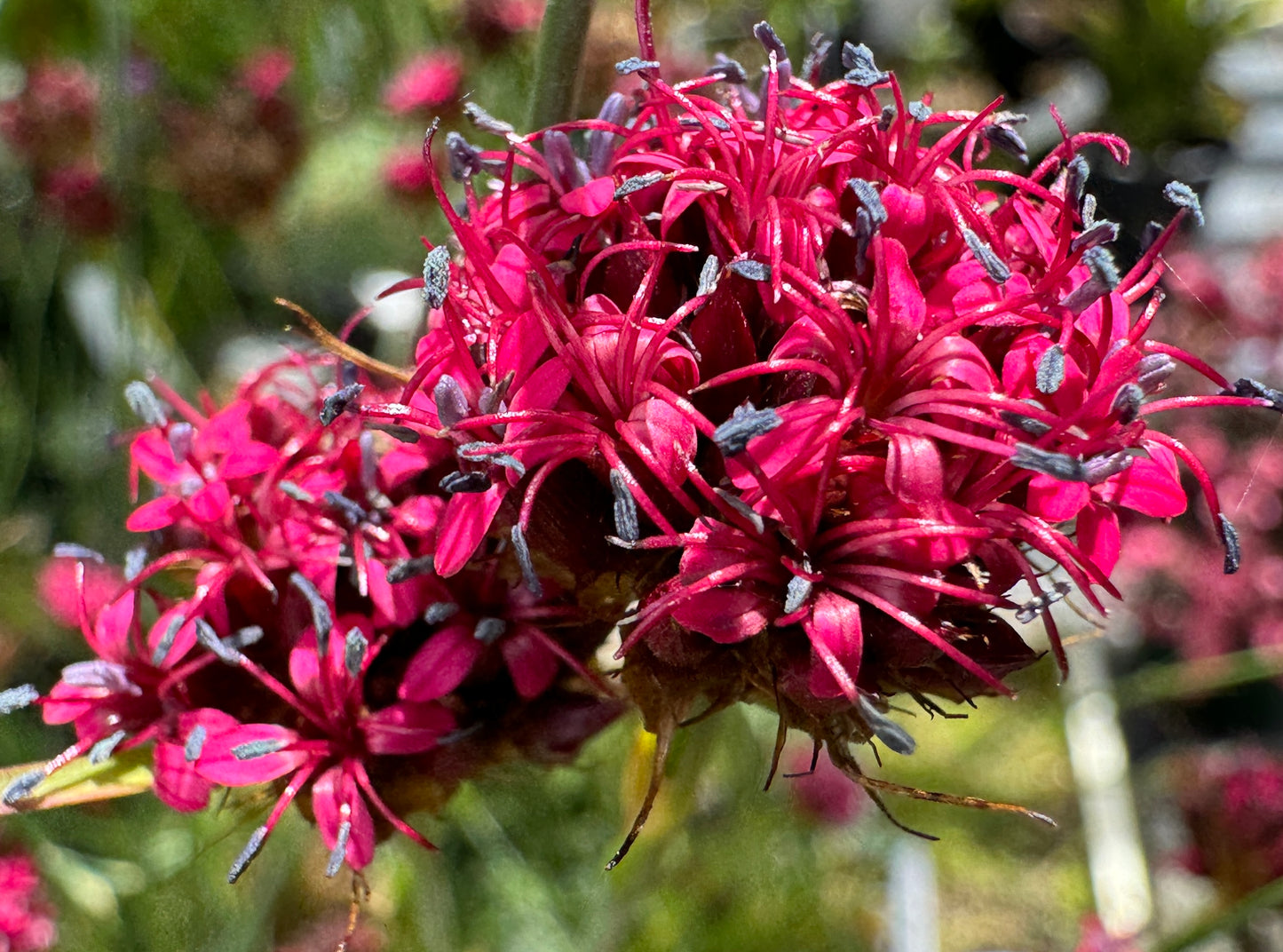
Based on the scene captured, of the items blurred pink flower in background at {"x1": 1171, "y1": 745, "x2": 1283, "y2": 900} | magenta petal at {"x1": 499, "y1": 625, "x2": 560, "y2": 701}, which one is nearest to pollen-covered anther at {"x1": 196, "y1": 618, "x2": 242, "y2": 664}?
magenta petal at {"x1": 499, "y1": 625, "x2": 560, "y2": 701}

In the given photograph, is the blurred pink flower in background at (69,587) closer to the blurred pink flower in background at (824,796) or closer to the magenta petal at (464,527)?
the magenta petal at (464,527)

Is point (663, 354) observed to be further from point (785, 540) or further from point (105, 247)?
point (105, 247)

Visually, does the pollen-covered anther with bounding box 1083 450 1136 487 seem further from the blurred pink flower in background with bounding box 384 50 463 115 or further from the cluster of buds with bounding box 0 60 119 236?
the cluster of buds with bounding box 0 60 119 236

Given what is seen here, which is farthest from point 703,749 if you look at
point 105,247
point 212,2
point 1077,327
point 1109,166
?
point 212,2

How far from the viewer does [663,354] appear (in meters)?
0.37

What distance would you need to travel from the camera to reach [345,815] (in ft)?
1.48

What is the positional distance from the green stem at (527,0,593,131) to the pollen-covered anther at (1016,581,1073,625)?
0.90 feet

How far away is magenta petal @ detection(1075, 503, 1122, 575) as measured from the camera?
0.38 metres

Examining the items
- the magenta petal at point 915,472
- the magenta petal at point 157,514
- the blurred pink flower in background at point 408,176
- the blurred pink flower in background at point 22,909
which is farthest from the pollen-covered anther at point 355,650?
the blurred pink flower in background at point 408,176

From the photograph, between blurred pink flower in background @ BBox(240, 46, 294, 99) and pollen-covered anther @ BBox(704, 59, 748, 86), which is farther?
blurred pink flower in background @ BBox(240, 46, 294, 99)

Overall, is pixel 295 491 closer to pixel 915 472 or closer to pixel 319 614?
pixel 319 614

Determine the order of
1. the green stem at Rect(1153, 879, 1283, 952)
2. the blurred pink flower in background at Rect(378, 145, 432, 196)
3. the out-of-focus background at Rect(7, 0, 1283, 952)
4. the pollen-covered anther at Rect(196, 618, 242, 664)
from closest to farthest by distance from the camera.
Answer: the pollen-covered anther at Rect(196, 618, 242, 664) < the green stem at Rect(1153, 879, 1283, 952) < the out-of-focus background at Rect(7, 0, 1283, 952) < the blurred pink flower in background at Rect(378, 145, 432, 196)

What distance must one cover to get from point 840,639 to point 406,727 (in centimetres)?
20

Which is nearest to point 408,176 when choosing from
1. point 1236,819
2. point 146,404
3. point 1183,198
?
point 146,404
